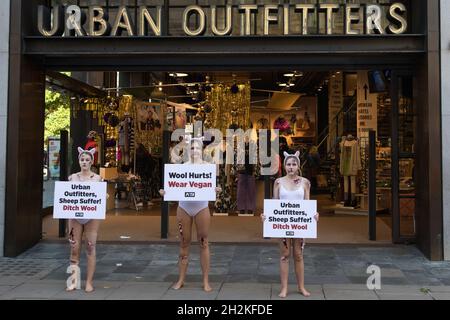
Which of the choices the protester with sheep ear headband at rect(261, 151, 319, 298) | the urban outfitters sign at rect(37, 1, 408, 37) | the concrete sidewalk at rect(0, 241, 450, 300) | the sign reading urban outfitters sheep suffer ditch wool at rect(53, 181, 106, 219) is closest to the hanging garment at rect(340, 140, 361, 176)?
the concrete sidewalk at rect(0, 241, 450, 300)

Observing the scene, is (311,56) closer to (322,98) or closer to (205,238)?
(205,238)

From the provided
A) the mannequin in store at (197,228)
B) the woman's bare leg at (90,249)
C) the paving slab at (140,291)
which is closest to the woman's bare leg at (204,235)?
the mannequin in store at (197,228)

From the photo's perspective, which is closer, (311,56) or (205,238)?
(205,238)

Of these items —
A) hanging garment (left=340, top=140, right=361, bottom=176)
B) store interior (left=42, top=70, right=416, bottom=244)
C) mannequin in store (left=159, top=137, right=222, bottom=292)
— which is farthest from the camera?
hanging garment (left=340, top=140, right=361, bottom=176)

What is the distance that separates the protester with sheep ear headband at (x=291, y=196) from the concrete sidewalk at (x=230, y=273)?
23 cm

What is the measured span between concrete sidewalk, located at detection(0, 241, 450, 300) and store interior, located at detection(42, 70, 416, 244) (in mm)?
848

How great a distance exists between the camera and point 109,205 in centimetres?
1429

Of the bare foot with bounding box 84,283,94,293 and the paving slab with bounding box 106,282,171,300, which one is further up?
the bare foot with bounding box 84,283,94,293

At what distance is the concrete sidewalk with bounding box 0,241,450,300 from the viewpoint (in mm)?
6484

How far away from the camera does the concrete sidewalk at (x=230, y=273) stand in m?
6.48

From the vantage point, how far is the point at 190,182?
6672mm

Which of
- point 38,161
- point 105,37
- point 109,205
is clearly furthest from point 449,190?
point 109,205

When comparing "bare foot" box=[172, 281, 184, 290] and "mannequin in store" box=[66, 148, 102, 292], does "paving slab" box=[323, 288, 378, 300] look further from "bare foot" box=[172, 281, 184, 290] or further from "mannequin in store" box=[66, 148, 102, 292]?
"mannequin in store" box=[66, 148, 102, 292]

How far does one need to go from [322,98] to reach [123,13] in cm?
1488
